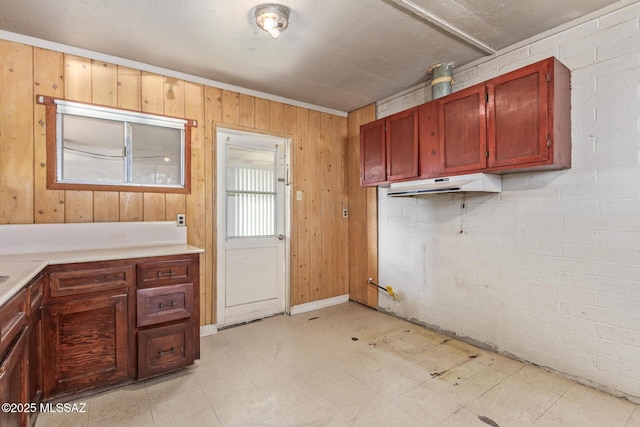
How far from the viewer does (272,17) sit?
6.73 ft

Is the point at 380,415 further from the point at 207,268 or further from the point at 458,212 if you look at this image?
the point at 207,268

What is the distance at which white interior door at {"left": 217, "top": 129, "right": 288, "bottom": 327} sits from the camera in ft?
10.9

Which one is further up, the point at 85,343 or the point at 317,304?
the point at 85,343

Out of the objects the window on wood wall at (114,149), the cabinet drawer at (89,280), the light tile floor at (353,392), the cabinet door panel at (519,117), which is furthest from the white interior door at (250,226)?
the cabinet door panel at (519,117)

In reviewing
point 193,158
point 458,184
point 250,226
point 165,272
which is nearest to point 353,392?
point 165,272

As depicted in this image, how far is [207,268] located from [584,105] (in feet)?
11.6

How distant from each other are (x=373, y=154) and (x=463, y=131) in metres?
1.02

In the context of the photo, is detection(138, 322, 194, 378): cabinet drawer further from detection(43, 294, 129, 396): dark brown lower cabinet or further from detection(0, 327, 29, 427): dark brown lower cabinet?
detection(0, 327, 29, 427): dark brown lower cabinet

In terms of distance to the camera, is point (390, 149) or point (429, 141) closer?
point (429, 141)

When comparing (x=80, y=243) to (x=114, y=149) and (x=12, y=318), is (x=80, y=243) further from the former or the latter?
(x=12, y=318)

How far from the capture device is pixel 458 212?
118 inches

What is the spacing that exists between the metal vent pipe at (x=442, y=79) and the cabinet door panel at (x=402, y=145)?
0.85 feet

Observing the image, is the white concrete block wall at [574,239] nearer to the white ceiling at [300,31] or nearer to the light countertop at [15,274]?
the white ceiling at [300,31]

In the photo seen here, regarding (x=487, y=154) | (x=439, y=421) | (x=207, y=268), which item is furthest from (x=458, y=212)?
(x=207, y=268)
